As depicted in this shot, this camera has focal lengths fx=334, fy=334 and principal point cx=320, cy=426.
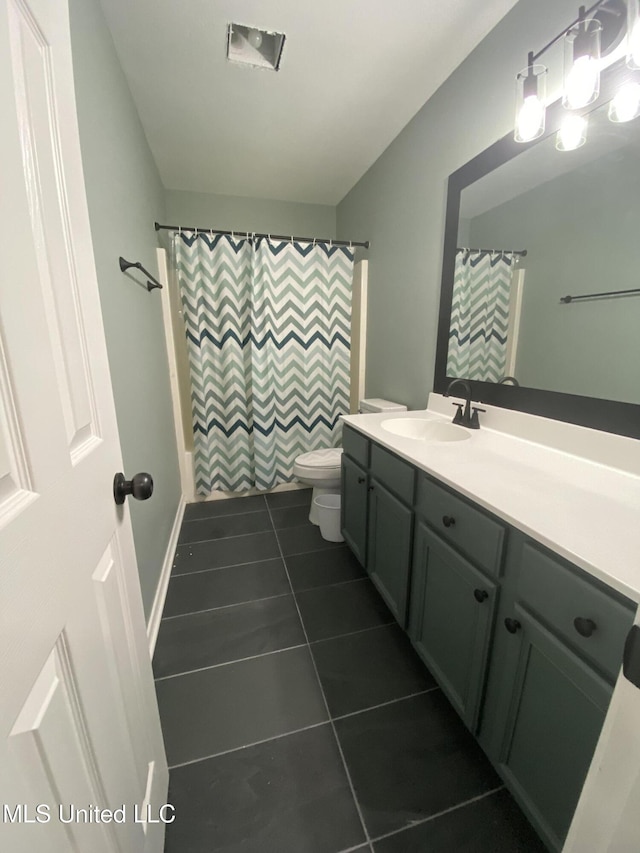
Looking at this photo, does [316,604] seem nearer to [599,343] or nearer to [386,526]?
[386,526]

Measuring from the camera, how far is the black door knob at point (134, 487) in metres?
0.68

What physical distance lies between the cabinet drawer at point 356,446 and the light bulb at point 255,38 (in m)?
1.70

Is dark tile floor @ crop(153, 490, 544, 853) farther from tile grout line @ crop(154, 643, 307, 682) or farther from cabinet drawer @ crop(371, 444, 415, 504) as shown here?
cabinet drawer @ crop(371, 444, 415, 504)

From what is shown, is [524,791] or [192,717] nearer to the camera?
[524,791]

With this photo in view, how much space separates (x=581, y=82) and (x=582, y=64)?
4 cm

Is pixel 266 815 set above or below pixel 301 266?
below

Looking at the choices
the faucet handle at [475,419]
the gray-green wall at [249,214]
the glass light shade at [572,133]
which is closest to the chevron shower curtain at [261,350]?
the gray-green wall at [249,214]

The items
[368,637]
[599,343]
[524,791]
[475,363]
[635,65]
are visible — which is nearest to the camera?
[524,791]

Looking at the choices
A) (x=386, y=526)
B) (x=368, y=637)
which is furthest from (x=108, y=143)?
(x=368, y=637)

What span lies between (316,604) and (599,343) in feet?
5.14

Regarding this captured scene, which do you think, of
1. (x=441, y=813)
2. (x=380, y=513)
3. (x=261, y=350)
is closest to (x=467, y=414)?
(x=380, y=513)

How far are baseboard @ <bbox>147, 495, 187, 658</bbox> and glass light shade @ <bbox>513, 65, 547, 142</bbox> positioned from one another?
2.23 m

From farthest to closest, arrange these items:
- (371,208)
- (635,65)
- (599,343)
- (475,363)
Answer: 1. (371,208)
2. (475,363)
3. (599,343)
4. (635,65)

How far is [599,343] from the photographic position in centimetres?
110
